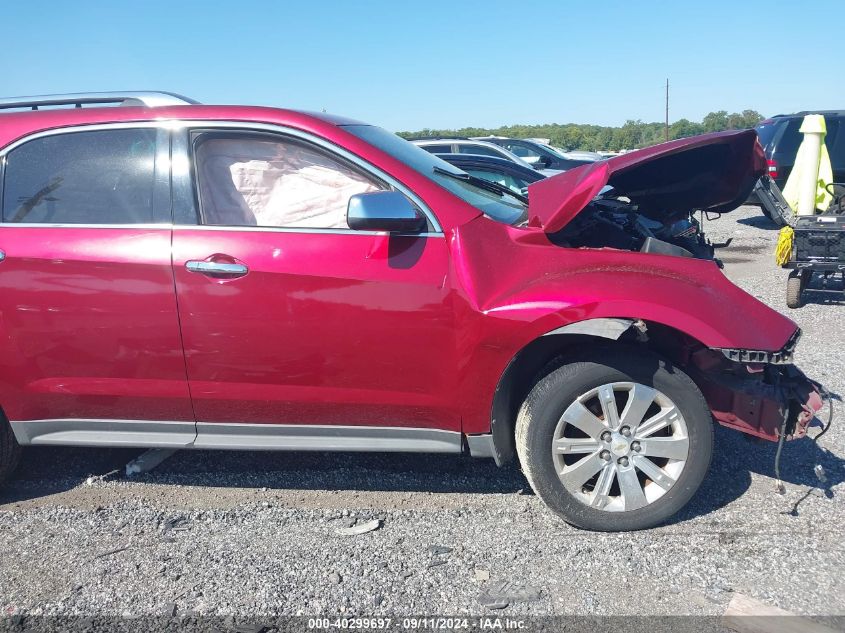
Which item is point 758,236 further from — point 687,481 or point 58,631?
point 58,631

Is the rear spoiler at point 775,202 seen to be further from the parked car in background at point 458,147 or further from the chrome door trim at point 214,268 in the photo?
the parked car in background at point 458,147

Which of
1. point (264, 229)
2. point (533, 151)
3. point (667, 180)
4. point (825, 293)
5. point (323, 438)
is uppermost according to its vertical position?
point (533, 151)

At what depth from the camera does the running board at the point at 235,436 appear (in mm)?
3387

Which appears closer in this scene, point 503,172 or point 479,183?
point 479,183

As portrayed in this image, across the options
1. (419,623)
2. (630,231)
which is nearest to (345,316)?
(419,623)

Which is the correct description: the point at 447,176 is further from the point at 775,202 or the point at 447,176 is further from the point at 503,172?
the point at 503,172

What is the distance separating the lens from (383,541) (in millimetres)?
3291

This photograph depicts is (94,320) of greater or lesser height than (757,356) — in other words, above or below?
above

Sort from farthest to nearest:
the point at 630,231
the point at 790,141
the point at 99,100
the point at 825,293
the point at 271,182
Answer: the point at 790,141 < the point at 825,293 < the point at 630,231 < the point at 99,100 < the point at 271,182

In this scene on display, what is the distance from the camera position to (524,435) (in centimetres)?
326

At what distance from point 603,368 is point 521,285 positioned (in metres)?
A: 0.52

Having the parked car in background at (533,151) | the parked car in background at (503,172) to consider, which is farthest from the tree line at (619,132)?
the parked car in background at (503,172)

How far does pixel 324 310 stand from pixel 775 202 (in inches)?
222

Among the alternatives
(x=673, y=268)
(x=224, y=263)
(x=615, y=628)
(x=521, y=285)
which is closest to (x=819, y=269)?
(x=673, y=268)
